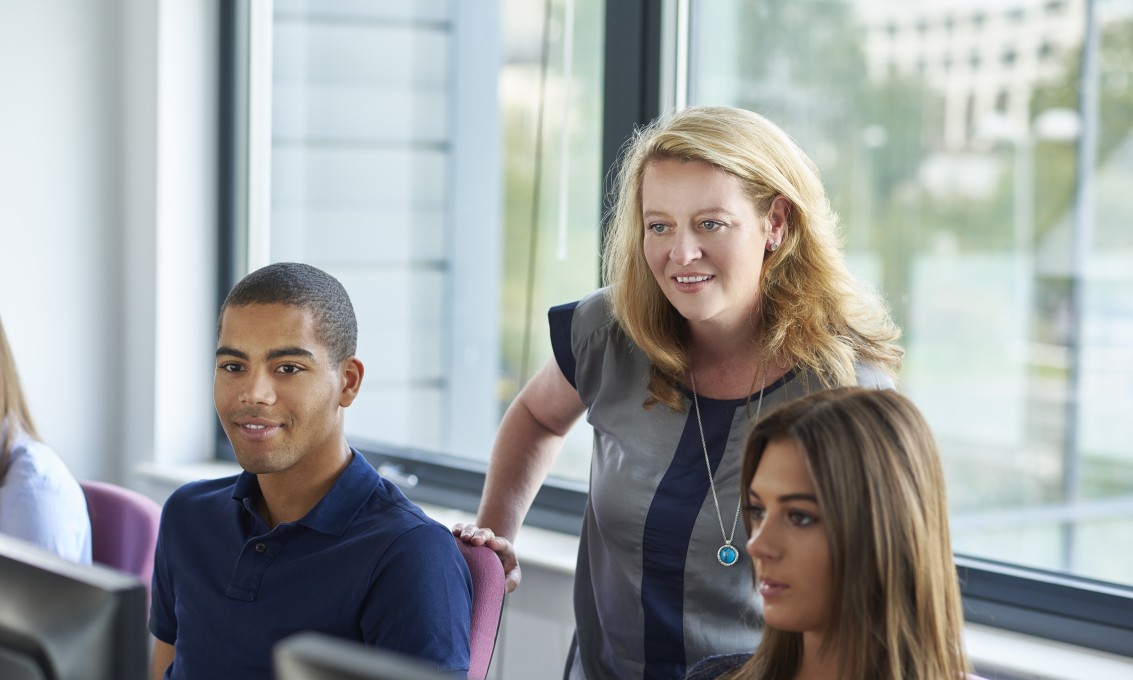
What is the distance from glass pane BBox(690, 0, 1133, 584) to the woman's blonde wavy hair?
192 cm

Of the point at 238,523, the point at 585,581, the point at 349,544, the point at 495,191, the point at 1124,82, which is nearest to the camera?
the point at 349,544

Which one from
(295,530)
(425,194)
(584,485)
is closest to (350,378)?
(295,530)

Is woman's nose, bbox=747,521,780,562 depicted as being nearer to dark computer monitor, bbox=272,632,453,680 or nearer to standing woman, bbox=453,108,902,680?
standing woman, bbox=453,108,902,680

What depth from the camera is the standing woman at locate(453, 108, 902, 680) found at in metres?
1.60

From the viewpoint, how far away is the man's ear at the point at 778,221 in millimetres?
1660

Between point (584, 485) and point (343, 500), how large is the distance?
1.05m

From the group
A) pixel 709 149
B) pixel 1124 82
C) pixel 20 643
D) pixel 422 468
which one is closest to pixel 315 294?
pixel 709 149

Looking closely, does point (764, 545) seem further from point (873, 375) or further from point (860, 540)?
point (873, 375)

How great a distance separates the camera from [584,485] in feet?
8.33

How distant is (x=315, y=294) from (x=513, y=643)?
3.42ft

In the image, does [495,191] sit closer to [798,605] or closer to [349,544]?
[349,544]

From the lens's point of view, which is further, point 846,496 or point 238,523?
point 238,523

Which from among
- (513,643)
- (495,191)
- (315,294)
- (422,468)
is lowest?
(513,643)

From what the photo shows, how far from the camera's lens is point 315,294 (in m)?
1.59
